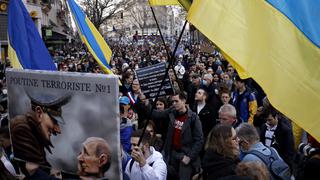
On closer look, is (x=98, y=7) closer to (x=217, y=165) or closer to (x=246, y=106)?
(x=246, y=106)

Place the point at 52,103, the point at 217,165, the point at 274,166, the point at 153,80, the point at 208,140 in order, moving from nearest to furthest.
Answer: the point at 52,103, the point at 217,165, the point at 274,166, the point at 208,140, the point at 153,80

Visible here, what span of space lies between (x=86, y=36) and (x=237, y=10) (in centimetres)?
502

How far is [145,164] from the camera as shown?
4285 mm

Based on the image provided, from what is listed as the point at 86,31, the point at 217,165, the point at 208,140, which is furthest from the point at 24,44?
the point at 217,165

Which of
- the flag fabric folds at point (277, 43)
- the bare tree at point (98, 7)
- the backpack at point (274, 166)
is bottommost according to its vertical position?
the bare tree at point (98, 7)

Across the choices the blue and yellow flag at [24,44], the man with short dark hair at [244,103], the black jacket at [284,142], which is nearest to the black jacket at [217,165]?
the black jacket at [284,142]

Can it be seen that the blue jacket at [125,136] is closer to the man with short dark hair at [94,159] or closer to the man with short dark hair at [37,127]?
the man with short dark hair at [37,127]

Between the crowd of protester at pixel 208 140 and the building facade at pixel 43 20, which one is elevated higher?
the crowd of protester at pixel 208 140

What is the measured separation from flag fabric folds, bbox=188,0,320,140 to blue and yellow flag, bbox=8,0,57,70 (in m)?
2.93

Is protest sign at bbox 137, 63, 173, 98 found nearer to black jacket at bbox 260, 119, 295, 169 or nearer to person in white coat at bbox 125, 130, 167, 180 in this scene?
black jacket at bbox 260, 119, 295, 169

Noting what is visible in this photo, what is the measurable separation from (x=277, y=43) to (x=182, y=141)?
10.3ft

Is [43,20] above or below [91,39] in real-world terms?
below

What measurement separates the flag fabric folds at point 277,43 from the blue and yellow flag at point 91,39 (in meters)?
4.78

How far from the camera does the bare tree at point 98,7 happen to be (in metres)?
45.8
